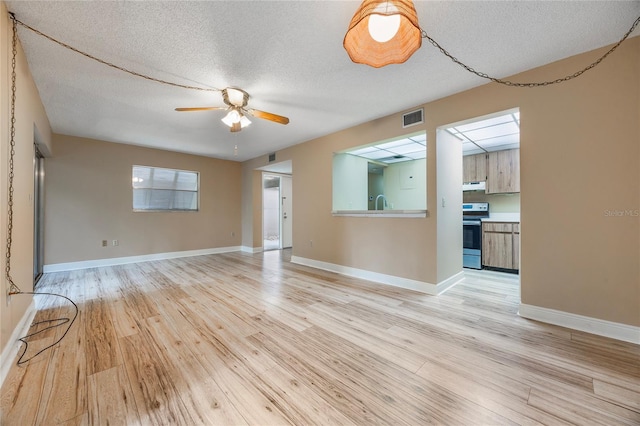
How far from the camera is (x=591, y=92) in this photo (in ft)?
6.96

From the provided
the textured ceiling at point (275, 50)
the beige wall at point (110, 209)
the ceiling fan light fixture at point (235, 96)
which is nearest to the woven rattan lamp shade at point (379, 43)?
the textured ceiling at point (275, 50)

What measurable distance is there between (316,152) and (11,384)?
419cm

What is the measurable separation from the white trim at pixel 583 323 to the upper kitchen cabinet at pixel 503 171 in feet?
8.98

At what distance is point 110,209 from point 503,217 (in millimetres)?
7560

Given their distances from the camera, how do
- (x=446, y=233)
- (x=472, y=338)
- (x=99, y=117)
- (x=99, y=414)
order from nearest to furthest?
(x=99, y=414), (x=472, y=338), (x=446, y=233), (x=99, y=117)

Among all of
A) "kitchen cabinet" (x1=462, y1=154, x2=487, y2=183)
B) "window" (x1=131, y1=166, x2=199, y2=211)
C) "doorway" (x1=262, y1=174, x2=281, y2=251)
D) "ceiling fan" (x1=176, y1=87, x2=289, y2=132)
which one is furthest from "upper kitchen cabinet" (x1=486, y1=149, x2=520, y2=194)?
"window" (x1=131, y1=166, x2=199, y2=211)

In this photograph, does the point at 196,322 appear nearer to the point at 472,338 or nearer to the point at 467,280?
the point at 472,338

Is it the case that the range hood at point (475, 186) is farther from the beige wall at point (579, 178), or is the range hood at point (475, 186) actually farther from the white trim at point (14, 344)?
the white trim at point (14, 344)

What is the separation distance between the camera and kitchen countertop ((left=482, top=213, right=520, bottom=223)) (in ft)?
14.9

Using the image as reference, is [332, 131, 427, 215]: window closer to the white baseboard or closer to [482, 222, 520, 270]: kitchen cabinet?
the white baseboard

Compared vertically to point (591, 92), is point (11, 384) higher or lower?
lower

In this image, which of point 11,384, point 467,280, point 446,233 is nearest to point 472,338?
point 446,233

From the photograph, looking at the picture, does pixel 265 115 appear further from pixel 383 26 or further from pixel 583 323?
pixel 583 323

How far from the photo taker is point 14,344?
1836mm
